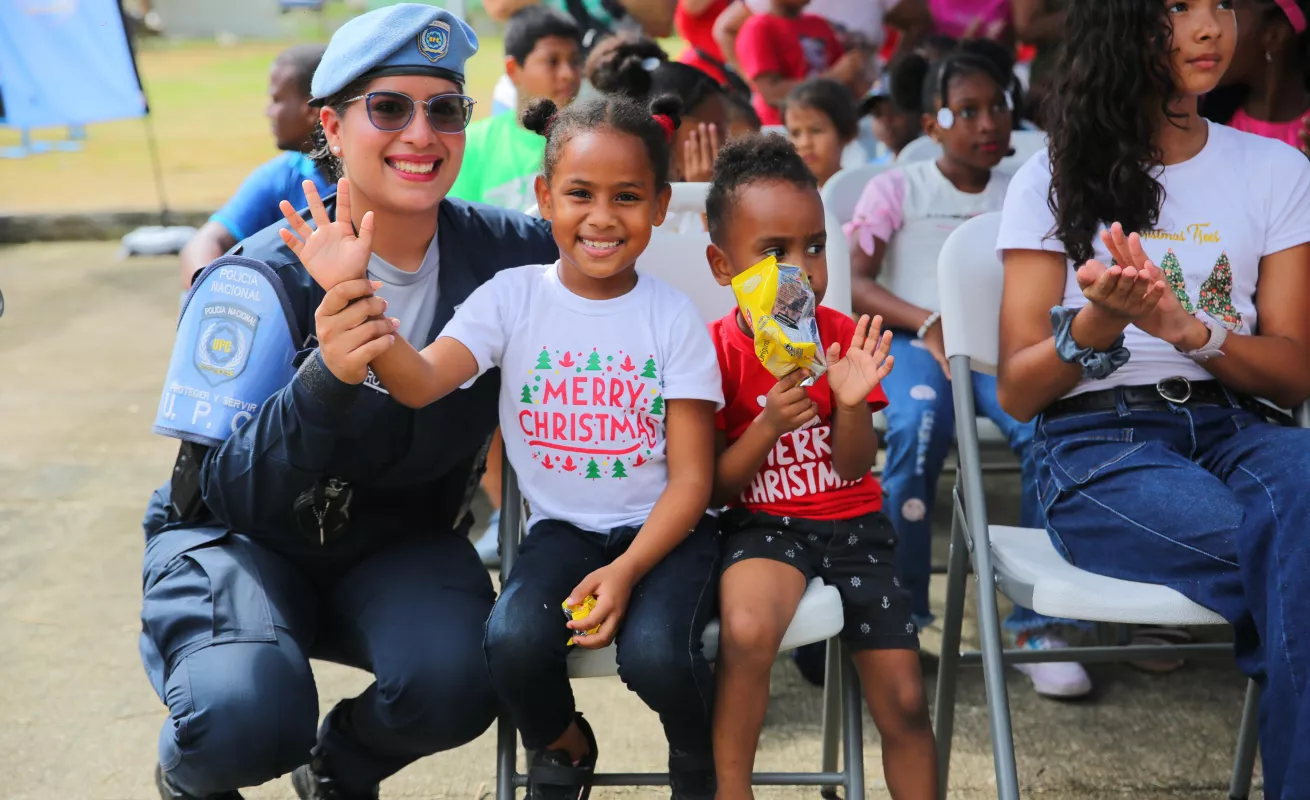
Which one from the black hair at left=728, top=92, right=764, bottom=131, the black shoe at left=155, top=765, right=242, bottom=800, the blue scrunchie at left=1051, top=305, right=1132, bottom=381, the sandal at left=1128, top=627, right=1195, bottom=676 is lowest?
the sandal at left=1128, top=627, right=1195, bottom=676

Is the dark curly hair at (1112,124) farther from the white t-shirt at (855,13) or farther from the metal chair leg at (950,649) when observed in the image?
the white t-shirt at (855,13)

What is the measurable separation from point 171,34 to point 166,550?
84.1ft

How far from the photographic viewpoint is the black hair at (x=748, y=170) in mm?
2314

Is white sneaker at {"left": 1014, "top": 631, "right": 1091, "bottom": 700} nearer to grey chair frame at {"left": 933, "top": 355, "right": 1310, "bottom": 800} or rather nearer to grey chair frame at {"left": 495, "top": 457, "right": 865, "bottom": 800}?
grey chair frame at {"left": 933, "top": 355, "right": 1310, "bottom": 800}

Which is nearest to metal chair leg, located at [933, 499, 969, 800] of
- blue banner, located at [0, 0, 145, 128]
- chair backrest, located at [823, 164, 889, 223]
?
chair backrest, located at [823, 164, 889, 223]

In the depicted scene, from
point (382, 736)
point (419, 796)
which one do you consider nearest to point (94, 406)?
point (419, 796)

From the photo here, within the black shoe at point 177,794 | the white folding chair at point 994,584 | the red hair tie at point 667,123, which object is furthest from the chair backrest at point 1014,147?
the black shoe at point 177,794

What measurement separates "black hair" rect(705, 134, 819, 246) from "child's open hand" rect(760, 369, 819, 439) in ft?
1.28

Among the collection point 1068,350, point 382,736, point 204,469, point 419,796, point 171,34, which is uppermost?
point 1068,350

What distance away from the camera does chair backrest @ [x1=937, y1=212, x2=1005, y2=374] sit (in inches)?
94.9

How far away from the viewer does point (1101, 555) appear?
2188mm

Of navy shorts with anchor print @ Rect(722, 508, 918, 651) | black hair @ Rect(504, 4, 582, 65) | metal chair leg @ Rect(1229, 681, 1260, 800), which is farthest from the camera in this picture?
black hair @ Rect(504, 4, 582, 65)

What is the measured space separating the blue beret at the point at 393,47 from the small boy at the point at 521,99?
1.34 meters

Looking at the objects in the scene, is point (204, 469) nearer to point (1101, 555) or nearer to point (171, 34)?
point (1101, 555)
